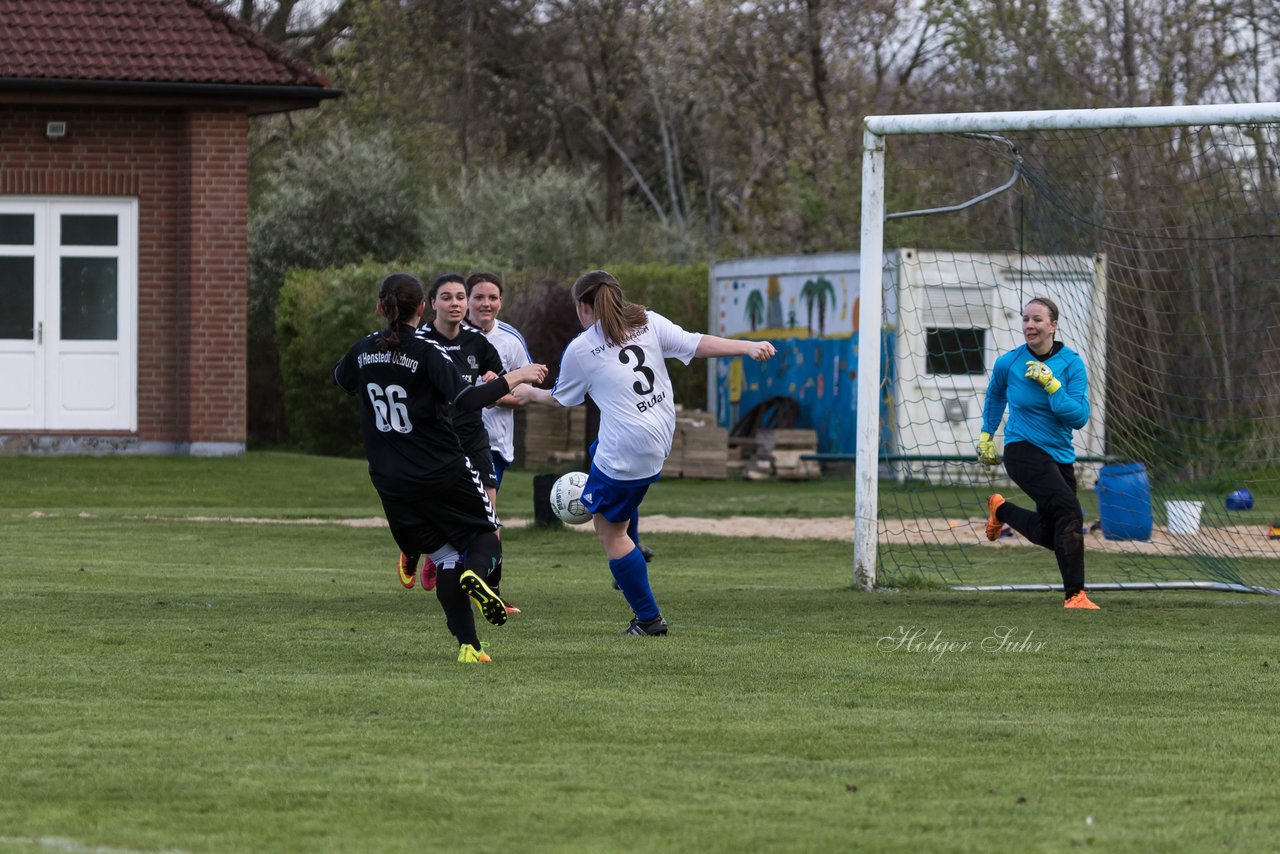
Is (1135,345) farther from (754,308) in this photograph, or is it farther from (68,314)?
(68,314)

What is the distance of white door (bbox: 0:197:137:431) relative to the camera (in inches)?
894

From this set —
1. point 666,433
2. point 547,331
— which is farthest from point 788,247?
point 666,433

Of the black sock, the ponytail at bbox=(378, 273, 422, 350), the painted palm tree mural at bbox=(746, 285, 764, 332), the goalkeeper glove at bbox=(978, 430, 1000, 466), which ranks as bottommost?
the black sock

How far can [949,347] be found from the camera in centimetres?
2197

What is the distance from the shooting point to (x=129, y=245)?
22828mm

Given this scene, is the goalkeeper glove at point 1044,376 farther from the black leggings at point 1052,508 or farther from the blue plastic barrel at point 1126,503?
the blue plastic barrel at point 1126,503

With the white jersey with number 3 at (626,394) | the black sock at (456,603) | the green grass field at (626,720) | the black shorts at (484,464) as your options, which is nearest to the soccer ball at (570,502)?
the white jersey with number 3 at (626,394)

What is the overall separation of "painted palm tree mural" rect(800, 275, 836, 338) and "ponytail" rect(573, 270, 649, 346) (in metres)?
16.8

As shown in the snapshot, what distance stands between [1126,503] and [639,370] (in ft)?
28.5

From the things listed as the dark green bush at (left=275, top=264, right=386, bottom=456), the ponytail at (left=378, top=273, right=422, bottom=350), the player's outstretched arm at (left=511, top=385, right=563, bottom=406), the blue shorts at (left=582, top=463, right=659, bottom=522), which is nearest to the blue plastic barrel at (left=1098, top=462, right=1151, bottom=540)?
the player's outstretched arm at (left=511, top=385, right=563, bottom=406)

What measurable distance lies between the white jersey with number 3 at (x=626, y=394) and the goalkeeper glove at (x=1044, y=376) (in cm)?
251

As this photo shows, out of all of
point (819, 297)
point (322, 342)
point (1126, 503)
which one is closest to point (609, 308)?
point (1126, 503)

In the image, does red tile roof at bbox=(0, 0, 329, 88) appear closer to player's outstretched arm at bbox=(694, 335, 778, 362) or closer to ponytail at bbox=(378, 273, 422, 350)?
player's outstretched arm at bbox=(694, 335, 778, 362)

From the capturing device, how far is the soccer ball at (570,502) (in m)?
9.40
